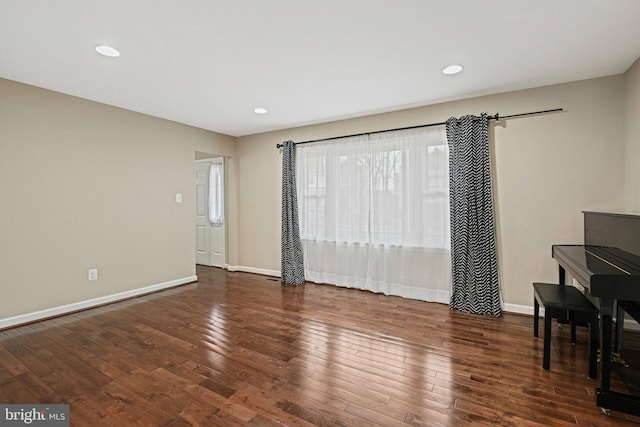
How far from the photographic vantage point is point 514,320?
3.22 meters

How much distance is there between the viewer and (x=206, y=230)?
20.8ft

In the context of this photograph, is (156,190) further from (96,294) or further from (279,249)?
(279,249)

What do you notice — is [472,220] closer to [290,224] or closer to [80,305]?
[290,224]

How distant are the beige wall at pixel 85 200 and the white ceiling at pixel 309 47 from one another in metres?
0.39

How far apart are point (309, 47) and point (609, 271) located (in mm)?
2636

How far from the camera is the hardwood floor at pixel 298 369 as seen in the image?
177 centimetres

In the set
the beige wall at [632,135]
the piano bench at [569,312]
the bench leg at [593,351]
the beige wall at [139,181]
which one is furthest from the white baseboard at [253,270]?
the beige wall at [632,135]

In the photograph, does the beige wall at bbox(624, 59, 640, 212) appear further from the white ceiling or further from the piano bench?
the piano bench

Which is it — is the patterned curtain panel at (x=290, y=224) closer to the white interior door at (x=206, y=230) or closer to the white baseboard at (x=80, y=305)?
the white baseboard at (x=80, y=305)

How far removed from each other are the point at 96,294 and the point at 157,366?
6.95 ft

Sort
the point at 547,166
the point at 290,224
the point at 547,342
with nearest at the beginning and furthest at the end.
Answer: the point at 547,342, the point at 547,166, the point at 290,224

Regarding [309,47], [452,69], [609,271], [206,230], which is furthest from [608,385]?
[206,230]

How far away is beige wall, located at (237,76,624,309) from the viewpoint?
2.98m

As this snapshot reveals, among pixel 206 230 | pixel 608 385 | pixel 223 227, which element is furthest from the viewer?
pixel 206 230
